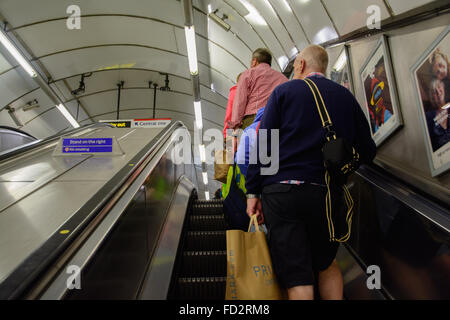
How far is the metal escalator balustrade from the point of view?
6.51 ft

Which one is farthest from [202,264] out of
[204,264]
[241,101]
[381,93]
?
[381,93]

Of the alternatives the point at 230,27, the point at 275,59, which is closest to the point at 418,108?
the point at 275,59

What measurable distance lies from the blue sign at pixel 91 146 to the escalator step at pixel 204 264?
1.28 meters

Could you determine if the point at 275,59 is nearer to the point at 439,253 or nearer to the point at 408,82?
the point at 408,82

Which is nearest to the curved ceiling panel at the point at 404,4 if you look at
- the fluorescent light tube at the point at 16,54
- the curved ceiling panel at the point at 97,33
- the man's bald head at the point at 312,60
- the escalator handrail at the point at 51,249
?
the man's bald head at the point at 312,60

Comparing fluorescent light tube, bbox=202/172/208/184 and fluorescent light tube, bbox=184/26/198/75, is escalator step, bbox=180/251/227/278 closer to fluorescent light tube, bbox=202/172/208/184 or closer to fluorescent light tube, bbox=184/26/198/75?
fluorescent light tube, bbox=184/26/198/75

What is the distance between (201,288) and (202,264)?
1.25 ft

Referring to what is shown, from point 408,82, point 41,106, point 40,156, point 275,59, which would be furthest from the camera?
point 41,106

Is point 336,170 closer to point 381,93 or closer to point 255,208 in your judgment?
point 255,208

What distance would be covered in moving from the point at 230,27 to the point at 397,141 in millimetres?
5843

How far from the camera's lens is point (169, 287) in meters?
1.85

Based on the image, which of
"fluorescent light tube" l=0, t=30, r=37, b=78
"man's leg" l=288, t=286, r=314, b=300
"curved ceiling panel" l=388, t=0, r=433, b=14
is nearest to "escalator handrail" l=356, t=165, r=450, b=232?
"man's leg" l=288, t=286, r=314, b=300

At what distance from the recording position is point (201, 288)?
1983 millimetres

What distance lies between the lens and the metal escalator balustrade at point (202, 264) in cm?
198
